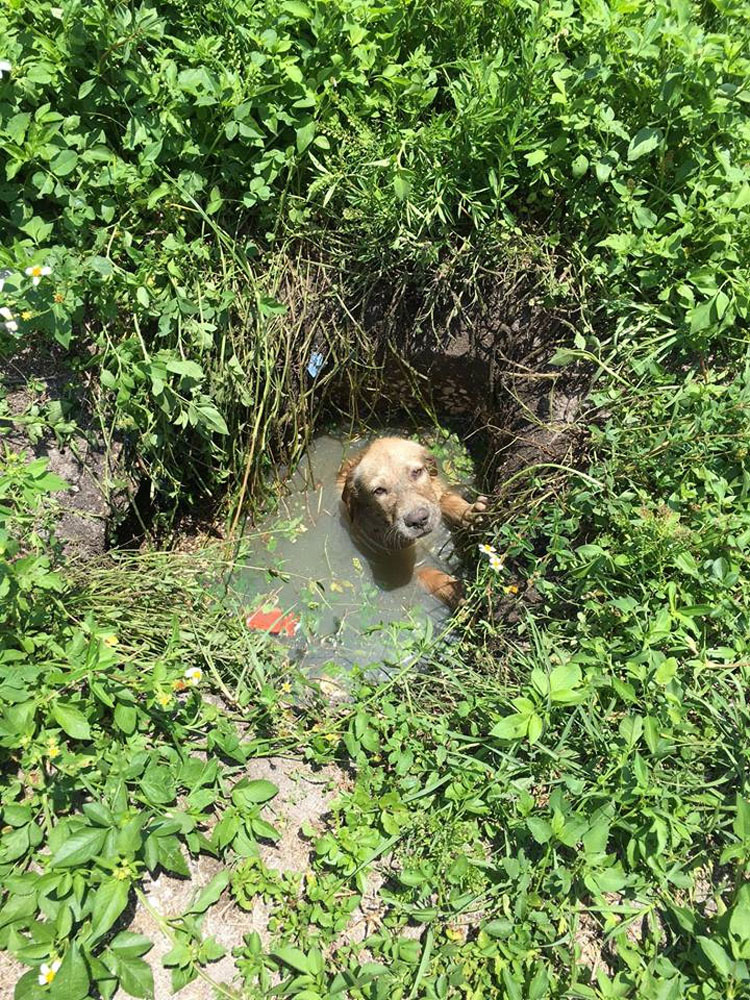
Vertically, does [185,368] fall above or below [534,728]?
above

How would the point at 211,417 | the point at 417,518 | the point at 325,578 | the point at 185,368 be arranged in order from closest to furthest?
the point at 185,368 < the point at 211,417 < the point at 417,518 < the point at 325,578

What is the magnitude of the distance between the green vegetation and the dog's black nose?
0.44m

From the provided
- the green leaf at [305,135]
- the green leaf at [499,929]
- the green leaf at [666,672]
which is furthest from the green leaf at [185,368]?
the green leaf at [499,929]

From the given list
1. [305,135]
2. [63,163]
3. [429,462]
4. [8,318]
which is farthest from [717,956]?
[63,163]

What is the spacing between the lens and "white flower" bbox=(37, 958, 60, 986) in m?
2.15

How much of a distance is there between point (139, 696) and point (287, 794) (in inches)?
27.0

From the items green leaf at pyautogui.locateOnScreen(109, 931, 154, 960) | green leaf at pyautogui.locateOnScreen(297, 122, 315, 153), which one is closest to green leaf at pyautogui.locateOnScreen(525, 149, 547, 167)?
green leaf at pyautogui.locateOnScreen(297, 122, 315, 153)

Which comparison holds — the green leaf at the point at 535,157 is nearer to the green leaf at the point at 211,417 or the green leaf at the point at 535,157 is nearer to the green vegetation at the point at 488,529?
the green vegetation at the point at 488,529

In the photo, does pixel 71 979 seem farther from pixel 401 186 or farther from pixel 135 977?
pixel 401 186

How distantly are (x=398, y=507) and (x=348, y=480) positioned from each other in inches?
18.1

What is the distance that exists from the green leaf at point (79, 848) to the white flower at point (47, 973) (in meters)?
0.27

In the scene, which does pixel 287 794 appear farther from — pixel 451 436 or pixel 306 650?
pixel 451 436

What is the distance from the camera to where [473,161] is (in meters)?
3.46

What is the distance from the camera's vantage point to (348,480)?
4430 mm
